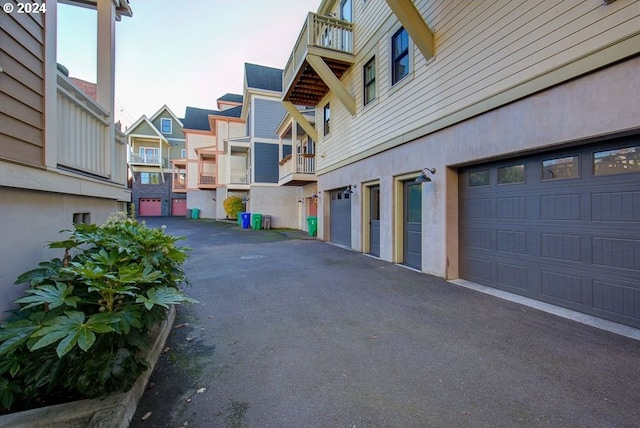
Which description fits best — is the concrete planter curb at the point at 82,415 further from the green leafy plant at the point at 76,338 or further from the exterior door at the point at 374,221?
the exterior door at the point at 374,221

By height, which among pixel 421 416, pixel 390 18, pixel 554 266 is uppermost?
pixel 390 18

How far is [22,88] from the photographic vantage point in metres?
2.56

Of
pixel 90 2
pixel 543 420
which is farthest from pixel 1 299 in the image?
pixel 90 2

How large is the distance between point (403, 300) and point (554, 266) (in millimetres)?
2104

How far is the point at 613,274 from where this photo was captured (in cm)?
335

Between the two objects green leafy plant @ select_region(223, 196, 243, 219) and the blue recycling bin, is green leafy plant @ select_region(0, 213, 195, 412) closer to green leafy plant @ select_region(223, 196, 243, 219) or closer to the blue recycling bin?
the blue recycling bin

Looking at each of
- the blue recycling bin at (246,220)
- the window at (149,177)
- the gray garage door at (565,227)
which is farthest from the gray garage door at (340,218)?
the window at (149,177)

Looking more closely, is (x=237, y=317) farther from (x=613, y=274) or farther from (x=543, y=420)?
(x=613, y=274)

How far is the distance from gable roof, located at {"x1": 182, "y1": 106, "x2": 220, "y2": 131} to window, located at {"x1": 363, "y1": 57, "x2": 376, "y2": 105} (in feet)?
71.5

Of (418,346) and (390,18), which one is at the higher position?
(390,18)

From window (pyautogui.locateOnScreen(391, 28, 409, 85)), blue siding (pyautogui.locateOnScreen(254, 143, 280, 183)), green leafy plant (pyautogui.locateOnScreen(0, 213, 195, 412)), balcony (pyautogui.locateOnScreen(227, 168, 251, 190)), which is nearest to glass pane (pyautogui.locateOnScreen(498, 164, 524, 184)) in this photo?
window (pyautogui.locateOnScreen(391, 28, 409, 85))

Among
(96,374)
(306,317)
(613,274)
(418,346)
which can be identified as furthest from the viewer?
(306,317)

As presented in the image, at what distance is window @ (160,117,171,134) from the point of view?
29656 mm

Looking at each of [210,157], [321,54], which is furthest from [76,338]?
[210,157]
